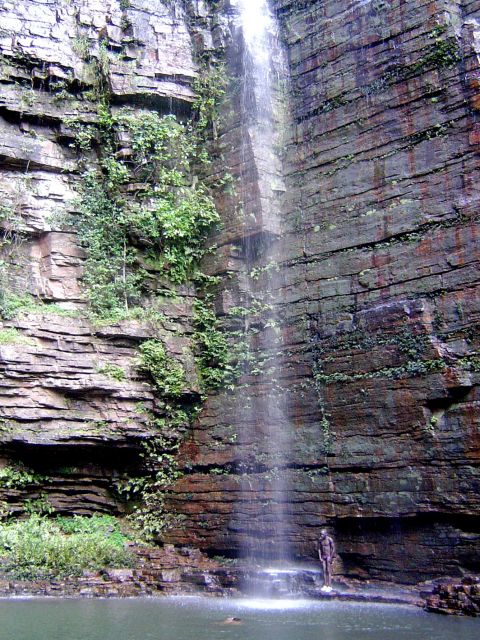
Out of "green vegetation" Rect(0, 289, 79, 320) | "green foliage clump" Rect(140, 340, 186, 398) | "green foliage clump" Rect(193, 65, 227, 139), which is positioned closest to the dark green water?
"green foliage clump" Rect(140, 340, 186, 398)

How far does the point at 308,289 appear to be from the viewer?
14031mm

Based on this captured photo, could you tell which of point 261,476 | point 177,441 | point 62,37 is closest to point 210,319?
point 177,441

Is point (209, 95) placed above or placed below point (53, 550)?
above

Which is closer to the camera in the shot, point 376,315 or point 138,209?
point 376,315

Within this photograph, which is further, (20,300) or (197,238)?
(197,238)

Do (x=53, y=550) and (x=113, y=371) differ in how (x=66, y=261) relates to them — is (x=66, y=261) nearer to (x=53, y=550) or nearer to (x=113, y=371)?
(x=113, y=371)

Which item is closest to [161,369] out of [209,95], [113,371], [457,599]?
[113,371]

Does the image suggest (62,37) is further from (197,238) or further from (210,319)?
(210,319)

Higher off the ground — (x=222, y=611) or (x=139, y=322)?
(x=139, y=322)

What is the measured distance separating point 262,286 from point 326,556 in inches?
210

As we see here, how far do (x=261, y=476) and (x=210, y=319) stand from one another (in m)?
3.46

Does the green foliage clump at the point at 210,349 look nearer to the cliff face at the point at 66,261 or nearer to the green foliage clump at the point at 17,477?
the cliff face at the point at 66,261

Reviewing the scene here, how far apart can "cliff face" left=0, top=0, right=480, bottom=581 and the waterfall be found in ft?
0.21

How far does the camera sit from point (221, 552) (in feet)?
43.7
